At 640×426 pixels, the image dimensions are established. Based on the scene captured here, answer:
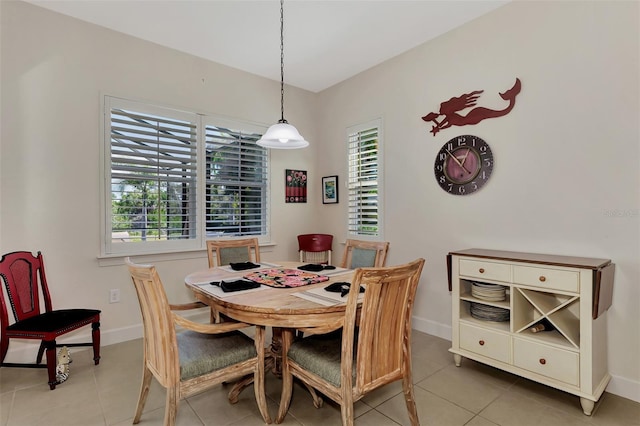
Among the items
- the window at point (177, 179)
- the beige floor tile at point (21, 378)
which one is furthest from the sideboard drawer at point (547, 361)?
the beige floor tile at point (21, 378)

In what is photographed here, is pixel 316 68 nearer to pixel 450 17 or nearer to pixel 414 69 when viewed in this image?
pixel 414 69

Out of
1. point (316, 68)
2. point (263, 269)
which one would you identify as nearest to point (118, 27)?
point (316, 68)

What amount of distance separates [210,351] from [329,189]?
118 inches

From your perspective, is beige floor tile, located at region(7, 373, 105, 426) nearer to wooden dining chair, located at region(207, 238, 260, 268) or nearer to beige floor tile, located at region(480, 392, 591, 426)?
wooden dining chair, located at region(207, 238, 260, 268)

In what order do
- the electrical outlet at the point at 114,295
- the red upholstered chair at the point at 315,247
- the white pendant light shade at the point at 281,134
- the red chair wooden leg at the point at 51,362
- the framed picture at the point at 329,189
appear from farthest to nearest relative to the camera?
the framed picture at the point at 329,189
the red upholstered chair at the point at 315,247
the electrical outlet at the point at 114,295
the white pendant light shade at the point at 281,134
the red chair wooden leg at the point at 51,362

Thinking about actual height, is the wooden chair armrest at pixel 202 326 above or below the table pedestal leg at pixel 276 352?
above

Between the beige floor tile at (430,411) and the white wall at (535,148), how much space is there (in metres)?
1.14

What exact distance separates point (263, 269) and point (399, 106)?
2291 mm

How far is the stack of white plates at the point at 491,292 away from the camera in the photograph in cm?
250

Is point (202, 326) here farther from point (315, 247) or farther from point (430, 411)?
point (315, 247)

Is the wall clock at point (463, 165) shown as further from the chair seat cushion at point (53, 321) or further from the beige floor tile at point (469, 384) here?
the chair seat cushion at point (53, 321)

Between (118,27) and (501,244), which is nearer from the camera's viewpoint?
(501,244)

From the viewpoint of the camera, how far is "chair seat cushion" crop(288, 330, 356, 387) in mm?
1659

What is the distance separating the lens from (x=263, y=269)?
275 centimetres
